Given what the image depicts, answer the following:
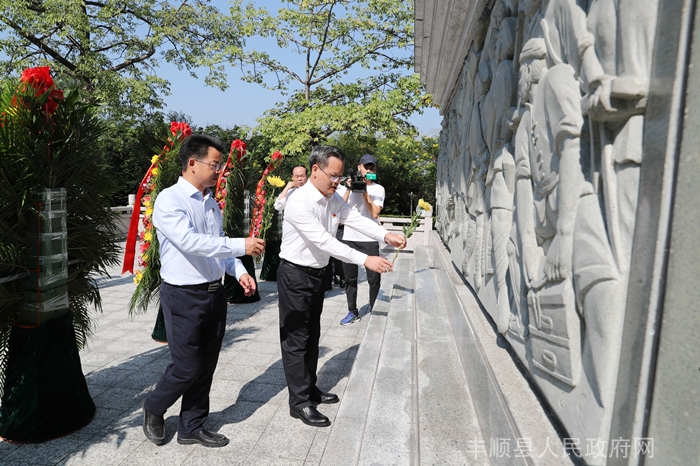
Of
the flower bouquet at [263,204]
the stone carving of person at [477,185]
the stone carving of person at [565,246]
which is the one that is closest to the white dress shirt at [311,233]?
the stone carving of person at [477,185]

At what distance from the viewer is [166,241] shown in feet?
9.20

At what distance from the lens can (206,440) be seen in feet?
Answer: 9.32

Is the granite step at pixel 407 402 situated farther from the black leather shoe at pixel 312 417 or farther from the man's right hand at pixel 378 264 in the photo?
the man's right hand at pixel 378 264

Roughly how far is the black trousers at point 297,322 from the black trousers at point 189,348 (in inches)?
17.4

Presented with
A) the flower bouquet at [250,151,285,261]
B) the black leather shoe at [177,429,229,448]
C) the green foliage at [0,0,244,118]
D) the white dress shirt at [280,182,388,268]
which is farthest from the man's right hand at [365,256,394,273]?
the green foliage at [0,0,244,118]

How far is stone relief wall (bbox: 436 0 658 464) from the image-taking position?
4.66ft

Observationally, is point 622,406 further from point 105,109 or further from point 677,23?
point 105,109

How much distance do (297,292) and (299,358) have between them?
0.44 metres

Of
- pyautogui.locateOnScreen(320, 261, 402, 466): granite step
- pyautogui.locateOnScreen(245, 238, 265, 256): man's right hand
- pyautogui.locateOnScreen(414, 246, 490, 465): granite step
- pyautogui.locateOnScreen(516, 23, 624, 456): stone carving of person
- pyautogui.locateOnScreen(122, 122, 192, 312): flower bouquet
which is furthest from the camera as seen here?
pyautogui.locateOnScreen(122, 122, 192, 312): flower bouquet

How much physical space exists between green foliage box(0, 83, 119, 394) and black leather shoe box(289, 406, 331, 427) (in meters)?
1.60

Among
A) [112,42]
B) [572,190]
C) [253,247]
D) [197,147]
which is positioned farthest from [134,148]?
[572,190]

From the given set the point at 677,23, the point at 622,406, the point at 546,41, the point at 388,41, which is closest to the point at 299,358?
the point at 622,406

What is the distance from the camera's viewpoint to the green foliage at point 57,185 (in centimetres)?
267

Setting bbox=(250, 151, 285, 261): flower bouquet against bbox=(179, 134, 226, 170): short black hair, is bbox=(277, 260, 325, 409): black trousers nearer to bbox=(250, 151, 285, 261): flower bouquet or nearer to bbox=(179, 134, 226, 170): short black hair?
bbox=(179, 134, 226, 170): short black hair
